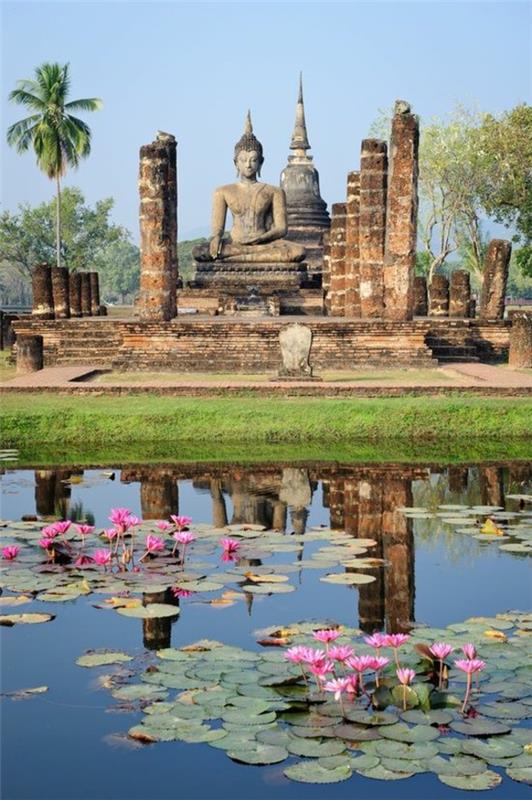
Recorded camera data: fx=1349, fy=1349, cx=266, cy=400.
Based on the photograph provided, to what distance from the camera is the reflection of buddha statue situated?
99.5 ft

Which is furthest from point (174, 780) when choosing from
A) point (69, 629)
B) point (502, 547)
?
point (502, 547)

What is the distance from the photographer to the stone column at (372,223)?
23.8 metres

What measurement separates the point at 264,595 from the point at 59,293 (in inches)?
775

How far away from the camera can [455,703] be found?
585cm

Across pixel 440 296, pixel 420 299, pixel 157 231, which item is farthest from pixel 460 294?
pixel 157 231

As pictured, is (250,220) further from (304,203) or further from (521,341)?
(304,203)

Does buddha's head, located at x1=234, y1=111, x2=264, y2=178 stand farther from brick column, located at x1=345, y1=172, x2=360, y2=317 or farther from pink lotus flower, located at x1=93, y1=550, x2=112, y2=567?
pink lotus flower, located at x1=93, y1=550, x2=112, y2=567

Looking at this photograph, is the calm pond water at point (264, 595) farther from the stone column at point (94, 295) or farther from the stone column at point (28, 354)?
the stone column at point (94, 295)

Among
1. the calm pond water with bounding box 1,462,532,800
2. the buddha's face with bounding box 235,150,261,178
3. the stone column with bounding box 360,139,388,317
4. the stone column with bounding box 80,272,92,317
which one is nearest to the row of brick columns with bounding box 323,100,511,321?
the stone column with bounding box 360,139,388,317

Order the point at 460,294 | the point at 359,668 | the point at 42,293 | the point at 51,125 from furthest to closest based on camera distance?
the point at 51,125 → the point at 460,294 → the point at 42,293 → the point at 359,668

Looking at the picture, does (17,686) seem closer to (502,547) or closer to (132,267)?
(502,547)

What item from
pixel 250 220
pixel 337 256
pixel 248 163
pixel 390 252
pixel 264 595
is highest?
pixel 248 163

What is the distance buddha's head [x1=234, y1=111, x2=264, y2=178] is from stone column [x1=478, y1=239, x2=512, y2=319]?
703 centimetres

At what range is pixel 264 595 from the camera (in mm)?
7703
